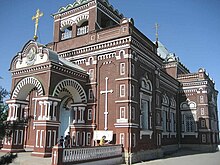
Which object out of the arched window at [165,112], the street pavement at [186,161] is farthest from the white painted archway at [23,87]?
the arched window at [165,112]

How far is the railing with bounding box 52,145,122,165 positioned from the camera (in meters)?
11.0

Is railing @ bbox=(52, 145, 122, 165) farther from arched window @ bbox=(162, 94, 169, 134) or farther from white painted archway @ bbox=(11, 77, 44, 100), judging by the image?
arched window @ bbox=(162, 94, 169, 134)

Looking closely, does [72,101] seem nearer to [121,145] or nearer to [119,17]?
[121,145]

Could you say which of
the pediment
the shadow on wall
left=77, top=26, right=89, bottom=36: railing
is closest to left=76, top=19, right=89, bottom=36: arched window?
left=77, top=26, right=89, bottom=36: railing

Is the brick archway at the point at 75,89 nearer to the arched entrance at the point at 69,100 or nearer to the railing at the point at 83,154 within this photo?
the arched entrance at the point at 69,100

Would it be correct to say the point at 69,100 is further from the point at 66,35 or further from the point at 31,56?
the point at 66,35

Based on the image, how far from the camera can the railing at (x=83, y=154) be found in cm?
1097

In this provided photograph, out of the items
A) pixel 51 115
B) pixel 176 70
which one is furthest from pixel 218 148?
pixel 51 115

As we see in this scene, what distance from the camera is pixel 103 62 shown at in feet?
58.9

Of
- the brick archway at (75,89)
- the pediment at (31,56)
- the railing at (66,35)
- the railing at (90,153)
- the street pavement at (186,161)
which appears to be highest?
the railing at (66,35)

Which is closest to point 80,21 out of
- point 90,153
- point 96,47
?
point 96,47

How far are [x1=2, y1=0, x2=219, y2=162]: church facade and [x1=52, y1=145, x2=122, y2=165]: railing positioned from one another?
127 cm

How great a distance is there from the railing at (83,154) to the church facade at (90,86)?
127 cm

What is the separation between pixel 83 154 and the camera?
12.4m
